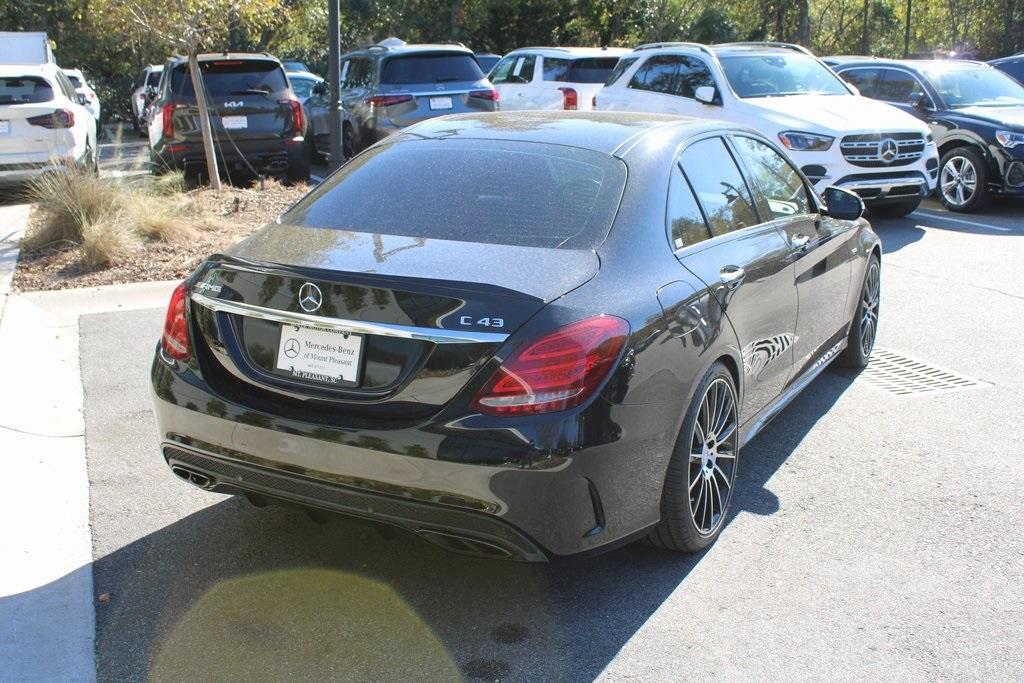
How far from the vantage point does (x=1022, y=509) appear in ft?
14.6

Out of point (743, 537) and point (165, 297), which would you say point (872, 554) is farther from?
point (165, 297)

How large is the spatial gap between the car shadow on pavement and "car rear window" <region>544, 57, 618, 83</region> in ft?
45.1

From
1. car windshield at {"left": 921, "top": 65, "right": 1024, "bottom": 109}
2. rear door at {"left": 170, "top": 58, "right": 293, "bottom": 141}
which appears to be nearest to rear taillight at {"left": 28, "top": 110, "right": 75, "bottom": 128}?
rear door at {"left": 170, "top": 58, "right": 293, "bottom": 141}

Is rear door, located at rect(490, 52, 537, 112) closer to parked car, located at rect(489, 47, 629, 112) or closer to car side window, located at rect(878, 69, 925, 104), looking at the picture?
parked car, located at rect(489, 47, 629, 112)

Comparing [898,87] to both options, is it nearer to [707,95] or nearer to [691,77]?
[691,77]

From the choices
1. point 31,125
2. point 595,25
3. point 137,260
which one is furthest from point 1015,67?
point 595,25

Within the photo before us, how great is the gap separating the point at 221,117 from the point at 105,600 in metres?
10.1

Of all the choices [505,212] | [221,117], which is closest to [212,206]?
[221,117]

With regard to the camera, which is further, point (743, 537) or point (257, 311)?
point (743, 537)

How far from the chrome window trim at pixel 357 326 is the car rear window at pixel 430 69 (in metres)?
11.0

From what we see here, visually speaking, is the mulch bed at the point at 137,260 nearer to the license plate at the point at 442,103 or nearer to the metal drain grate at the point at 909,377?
the license plate at the point at 442,103

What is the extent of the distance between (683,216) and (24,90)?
10801 mm

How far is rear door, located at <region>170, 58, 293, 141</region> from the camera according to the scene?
42.0 feet

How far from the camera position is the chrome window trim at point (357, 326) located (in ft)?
10.5
